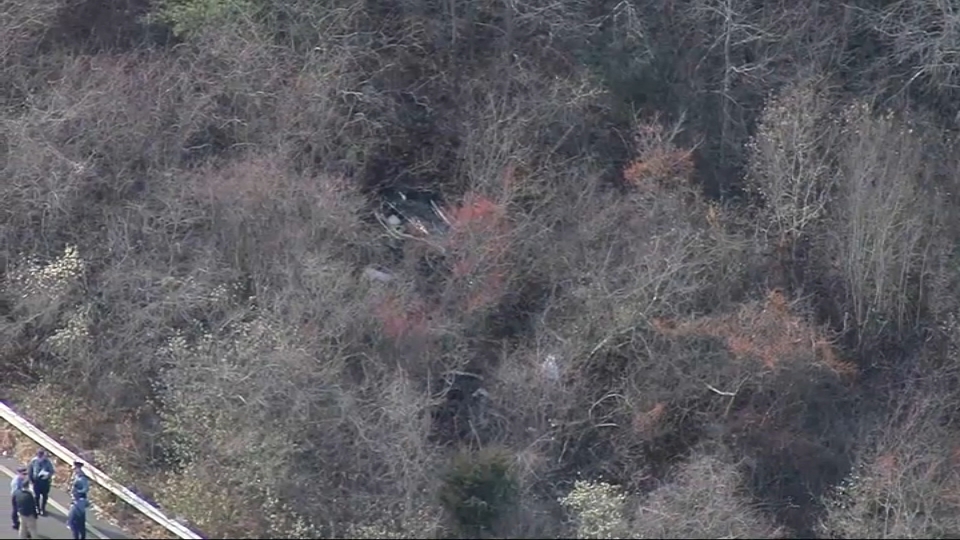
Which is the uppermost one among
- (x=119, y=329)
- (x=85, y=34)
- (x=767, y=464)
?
(x=85, y=34)

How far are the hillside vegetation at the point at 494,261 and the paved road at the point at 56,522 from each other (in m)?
0.77

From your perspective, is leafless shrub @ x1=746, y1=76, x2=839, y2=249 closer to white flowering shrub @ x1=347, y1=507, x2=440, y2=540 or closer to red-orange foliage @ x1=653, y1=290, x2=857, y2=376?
red-orange foliage @ x1=653, y1=290, x2=857, y2=376

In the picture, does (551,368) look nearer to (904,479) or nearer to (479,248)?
(479,248)

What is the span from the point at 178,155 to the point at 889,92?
11756 millimetres

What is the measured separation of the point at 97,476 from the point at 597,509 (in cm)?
652

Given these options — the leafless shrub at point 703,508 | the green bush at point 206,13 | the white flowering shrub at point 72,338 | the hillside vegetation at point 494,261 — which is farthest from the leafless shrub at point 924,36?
the white flowering shrub at point 72,338

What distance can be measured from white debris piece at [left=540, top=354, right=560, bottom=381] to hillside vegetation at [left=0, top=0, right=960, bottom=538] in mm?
48

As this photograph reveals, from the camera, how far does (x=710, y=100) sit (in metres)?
27.5

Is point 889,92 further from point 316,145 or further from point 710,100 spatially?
point 316,145

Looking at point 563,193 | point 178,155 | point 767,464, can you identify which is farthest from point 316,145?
point 767,464

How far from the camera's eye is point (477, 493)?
20.6 meters

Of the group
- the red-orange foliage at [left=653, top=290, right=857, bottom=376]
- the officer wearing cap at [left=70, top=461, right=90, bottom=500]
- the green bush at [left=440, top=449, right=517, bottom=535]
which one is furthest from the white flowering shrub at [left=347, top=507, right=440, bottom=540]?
the red-orange foliage at [left=653, top=290, right=857, bottom=376]

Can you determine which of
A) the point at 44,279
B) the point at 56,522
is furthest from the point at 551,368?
the point at 44,279

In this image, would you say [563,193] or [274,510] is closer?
[274,510]
